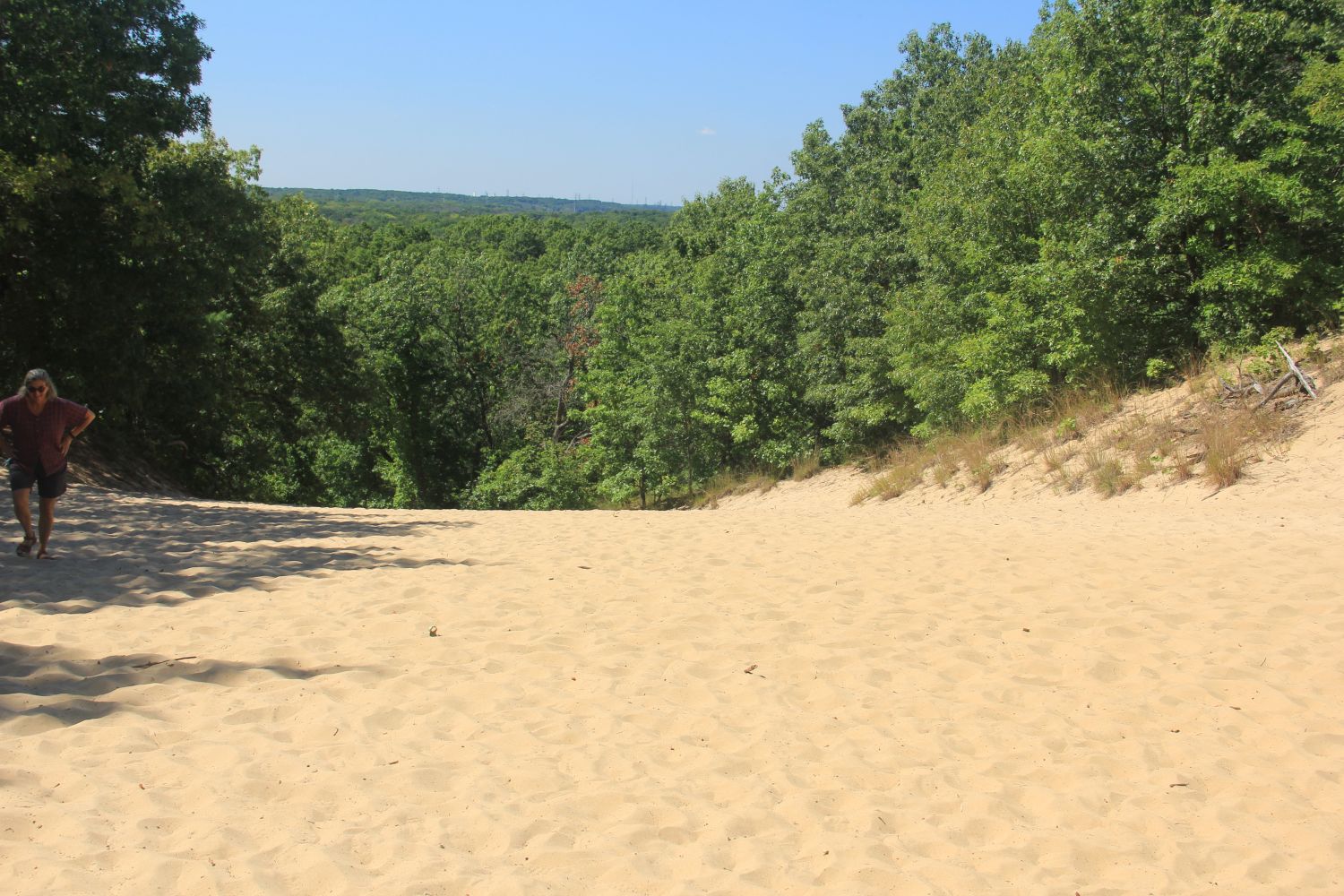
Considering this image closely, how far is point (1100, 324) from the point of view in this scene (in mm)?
17297

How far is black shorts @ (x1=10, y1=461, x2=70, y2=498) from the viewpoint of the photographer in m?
8.27

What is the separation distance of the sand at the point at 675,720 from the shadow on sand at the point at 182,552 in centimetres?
8

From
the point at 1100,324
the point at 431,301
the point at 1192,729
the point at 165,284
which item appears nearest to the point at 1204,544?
the point at 1192,729

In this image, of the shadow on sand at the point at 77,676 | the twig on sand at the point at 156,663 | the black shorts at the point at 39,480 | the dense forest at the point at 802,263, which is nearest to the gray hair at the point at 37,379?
the black shorts at the point at 39,480

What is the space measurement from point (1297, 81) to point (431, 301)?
30550 millimetres

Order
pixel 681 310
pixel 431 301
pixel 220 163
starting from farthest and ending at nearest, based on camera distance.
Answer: pixel 431 301 → pixel 681 310 → pixel 220 163

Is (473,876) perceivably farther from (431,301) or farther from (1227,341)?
(431,301)

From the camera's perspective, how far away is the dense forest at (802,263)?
1552cm

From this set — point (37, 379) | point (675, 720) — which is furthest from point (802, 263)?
point (675, 720)

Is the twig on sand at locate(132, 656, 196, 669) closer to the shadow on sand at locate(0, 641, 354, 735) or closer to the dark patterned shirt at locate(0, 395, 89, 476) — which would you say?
the shadow on sand at locate(0, 641, 354, 735)

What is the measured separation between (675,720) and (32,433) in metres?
6.80

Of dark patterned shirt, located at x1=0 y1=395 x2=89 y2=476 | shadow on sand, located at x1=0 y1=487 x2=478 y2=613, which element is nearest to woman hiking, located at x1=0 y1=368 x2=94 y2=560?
dark patterned shirt, located at x1=0 y1=395 x2=89 y2=476

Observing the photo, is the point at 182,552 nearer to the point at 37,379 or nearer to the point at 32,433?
the point at 32,433

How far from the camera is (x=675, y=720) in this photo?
541 centimetres
